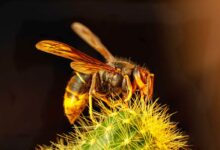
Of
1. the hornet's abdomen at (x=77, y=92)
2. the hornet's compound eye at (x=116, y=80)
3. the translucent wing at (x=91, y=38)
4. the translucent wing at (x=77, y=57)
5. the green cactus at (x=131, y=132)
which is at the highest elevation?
the translucent wing at (x=91, y=38)

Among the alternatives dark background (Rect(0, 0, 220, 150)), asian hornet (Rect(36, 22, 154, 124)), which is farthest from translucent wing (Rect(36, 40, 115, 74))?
dark background (Rect(0, 0, 220, 150))

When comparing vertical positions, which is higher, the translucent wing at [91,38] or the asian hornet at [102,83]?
the translucent wing at [91,38]

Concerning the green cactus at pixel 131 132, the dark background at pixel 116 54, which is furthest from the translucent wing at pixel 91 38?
the green cactus at pixel 131 132

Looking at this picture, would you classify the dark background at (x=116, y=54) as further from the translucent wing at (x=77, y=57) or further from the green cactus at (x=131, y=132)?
the green cactus at (x=131, y=132)

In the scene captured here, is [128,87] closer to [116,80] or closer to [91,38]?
[116,80]

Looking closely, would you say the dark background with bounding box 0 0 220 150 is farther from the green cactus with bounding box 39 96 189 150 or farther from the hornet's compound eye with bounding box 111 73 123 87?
the green cactus with bounding box 39 96 189 150

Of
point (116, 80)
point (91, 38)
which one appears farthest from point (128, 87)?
point (91, 38)
